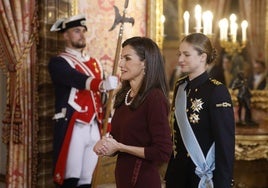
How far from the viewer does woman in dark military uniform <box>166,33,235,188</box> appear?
8.43 ft

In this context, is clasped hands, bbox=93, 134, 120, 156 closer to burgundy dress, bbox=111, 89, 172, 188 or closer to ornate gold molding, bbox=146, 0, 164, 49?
burgundy dress, bbox=111, 89, 172, 188

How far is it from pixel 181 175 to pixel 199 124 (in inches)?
11.4

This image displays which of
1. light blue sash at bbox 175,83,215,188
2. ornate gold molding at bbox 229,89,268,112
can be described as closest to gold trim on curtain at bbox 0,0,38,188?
light blue sash at bbox 175,83,215,188

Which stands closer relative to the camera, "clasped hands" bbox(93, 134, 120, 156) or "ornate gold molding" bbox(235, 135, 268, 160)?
"clasped hands" bbox(93, 134, 120, 156)

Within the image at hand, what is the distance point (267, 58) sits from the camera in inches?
232

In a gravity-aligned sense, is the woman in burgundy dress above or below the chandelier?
below

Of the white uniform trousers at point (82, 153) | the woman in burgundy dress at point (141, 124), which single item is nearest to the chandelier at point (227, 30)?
the white uniform trousers at point (82, 153)

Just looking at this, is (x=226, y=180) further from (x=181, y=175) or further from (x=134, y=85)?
(x=134, y=85)

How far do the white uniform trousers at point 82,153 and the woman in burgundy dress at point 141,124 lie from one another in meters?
1.77

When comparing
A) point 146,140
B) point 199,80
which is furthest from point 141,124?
point 199,80

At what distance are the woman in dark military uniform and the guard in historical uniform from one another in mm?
1459

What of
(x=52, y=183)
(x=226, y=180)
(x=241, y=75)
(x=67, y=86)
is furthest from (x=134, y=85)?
(x=241, y=75)

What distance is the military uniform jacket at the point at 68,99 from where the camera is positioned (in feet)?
13.9

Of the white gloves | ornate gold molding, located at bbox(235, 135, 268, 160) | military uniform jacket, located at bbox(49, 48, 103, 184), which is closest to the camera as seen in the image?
the white gloves
